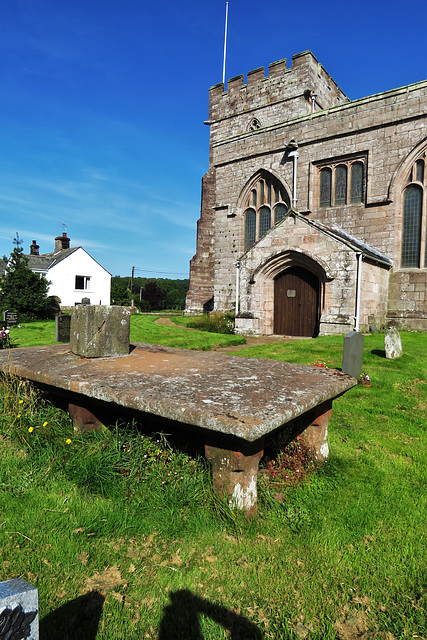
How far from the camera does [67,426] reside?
357 centimetres

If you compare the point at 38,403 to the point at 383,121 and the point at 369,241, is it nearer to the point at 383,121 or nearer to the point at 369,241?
the point at 369,241

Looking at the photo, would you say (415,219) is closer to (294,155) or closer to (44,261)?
(294,155)

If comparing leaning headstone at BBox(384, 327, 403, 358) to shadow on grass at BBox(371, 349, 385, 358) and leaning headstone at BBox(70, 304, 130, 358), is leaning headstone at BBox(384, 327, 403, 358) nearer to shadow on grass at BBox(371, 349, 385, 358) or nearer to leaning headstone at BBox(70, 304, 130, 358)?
shadow on grass at BBox(371, 349, 385, 358)

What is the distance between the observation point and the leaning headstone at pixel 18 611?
1006 millimetres

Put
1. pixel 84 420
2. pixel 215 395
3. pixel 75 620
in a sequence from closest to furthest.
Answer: pixel 75 620 < pixel 215 395 < pixel 84 420

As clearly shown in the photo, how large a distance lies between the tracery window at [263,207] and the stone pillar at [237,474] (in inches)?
665

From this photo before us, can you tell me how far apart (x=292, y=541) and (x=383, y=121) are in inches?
658

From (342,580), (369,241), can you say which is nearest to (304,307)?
(369,241)

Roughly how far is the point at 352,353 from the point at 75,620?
18.4 feet

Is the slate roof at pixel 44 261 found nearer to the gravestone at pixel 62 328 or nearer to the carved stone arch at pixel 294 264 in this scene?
the carved stone arch at pixel 294 264

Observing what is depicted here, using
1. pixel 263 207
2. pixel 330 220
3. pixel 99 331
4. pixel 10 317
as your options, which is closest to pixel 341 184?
pixel 330 220

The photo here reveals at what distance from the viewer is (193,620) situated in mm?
1843

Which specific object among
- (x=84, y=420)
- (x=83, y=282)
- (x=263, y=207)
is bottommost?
(x=84, y=420)

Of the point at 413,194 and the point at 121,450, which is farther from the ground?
the point at 413,194
